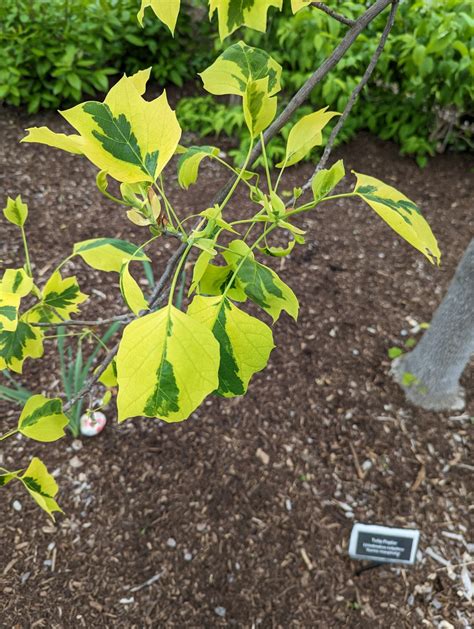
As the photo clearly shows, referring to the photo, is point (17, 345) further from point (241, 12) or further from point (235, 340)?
point (241, 12)

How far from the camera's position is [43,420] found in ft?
2.67

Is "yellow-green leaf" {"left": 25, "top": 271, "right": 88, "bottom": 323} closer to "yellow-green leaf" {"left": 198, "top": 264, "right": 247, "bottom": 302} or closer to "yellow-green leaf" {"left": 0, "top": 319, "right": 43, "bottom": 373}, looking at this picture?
"yellow-green leaf" {"left": 0, "top": 319, "right": 43, "bottom": 373}

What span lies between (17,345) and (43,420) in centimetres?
13

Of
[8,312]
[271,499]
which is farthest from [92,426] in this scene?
[8,312]

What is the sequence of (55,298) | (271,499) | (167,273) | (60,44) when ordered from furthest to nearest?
1. (60,44)
2. (271,499)
3. (55,298)
4. (167,273)

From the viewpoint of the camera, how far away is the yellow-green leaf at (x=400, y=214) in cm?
49

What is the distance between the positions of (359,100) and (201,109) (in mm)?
977

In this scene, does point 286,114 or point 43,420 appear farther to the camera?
point 43,420

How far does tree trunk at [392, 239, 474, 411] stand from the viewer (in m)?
1.52

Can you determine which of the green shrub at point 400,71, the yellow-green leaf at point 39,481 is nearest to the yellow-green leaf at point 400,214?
the yellow-green leaf at point 39,481

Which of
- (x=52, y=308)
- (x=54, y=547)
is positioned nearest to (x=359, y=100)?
(x=52, y=308)

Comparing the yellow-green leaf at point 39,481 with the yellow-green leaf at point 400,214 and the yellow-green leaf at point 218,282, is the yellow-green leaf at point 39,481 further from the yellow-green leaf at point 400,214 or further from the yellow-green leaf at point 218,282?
the yellow-green leaf at point 400,214

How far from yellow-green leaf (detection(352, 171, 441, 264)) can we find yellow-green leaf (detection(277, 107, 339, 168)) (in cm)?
11

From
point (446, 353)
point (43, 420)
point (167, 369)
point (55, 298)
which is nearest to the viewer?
point (167, 369)
